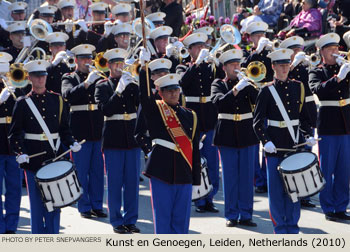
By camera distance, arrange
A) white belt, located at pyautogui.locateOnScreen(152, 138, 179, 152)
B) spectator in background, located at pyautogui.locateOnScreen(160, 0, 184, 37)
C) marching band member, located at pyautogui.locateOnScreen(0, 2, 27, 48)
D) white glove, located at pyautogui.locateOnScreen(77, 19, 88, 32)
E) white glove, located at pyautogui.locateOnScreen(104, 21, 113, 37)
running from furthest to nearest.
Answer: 1. spectator in background, located at pyautogui.locateOnScreen(160, 0, 184, 37)
2. marching band member, located at pyautogui.locateOnScreen(0, 2, 27, 48)
3. white glove, located at pyautogui.locateOnScreen(77, 19, 88, 32)
4. white glove, located at pyautogui.locateOnScreen(104, 21, 113, 37)
5. white belt, located at pyautogui.locateOnScreen(152, 138, 179, 152)

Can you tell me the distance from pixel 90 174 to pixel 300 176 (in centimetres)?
304

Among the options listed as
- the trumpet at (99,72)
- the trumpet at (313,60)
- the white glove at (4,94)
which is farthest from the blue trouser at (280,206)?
the white glove at (4,94)

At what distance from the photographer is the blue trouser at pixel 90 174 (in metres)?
10.6

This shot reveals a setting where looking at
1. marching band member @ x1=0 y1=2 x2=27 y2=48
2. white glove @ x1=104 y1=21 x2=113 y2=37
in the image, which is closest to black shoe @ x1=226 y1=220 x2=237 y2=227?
white glove @ x1=104 y1=21 x2=113 y2=37

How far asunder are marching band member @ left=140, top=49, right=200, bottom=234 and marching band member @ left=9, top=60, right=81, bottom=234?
1.24 metres

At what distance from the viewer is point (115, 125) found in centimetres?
980

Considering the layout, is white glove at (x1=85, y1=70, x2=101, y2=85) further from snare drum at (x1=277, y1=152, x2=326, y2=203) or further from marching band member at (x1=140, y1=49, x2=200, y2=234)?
snare drum at (x1=277, y1=152, x2=326, y2=203)

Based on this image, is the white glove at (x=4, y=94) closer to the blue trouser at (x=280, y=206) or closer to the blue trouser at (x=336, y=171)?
the blue trouser at (x=280, y=206)

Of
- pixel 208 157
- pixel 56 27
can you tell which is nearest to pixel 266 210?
pixel 208 157

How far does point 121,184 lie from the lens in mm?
9930

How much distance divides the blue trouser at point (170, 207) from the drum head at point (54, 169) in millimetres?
1161

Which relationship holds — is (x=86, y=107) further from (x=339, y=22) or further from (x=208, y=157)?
(x=339, y=22)

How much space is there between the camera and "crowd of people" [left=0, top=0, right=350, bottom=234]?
8039 mm

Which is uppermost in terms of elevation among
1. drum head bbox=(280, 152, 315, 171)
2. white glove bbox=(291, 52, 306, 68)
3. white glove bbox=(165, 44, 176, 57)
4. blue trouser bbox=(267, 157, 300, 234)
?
white glove bbox=(165, 44, 176, 57)
